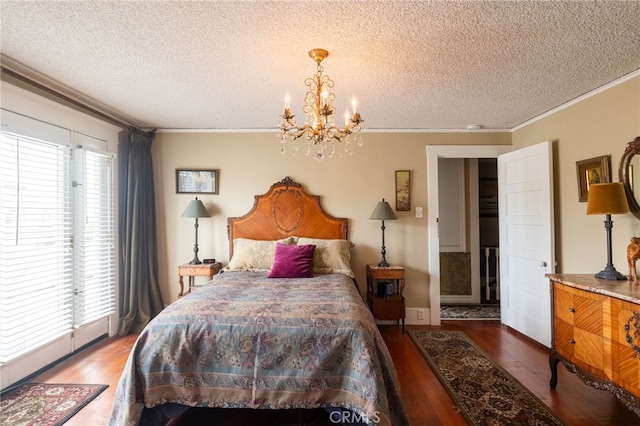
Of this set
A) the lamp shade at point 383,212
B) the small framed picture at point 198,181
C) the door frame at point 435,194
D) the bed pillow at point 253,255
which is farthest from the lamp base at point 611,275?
the small framed picture at point 198,181

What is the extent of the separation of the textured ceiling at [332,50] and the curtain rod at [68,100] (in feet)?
0.48

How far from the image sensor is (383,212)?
361cm

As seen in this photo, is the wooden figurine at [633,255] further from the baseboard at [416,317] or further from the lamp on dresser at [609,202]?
the baseboard at [416,317]

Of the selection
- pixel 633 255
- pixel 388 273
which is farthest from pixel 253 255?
pixel 633 255

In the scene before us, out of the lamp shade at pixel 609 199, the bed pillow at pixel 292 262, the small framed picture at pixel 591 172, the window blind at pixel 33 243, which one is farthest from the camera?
the bed pillow at pixel 292 262

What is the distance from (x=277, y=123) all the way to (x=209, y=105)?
0.83 metres

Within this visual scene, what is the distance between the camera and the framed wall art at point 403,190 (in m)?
3.90

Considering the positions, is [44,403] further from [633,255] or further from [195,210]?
[633,255]

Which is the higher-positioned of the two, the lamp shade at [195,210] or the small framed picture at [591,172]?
the small framed picture at [591,172]

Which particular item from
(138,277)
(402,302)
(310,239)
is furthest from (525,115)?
(138,277)

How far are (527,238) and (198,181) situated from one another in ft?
12.8

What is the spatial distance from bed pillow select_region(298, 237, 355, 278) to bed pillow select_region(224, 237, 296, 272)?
33cm

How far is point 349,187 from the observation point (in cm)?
392

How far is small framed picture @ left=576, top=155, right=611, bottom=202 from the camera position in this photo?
2.56 m
